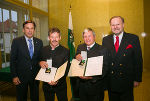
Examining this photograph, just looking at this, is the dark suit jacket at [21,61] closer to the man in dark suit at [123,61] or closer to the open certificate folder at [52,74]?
the open certificate folder at [52,74]

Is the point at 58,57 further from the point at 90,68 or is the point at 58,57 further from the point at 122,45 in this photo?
the point at 122,45

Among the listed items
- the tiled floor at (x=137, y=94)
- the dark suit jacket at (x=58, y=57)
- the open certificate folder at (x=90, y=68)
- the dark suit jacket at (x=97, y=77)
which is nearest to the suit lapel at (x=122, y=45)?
the dark suit jacket at (x=97, y=77)

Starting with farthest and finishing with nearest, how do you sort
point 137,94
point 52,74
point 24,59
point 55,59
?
point 137,94
point 24,59
point 55,59
point 52,74

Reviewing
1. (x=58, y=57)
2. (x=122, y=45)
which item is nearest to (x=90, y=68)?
(x=58, y=57)

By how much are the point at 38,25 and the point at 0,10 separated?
199 centimetres

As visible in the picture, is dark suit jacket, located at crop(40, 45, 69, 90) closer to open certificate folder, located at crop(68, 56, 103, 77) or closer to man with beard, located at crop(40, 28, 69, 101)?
man with beard, located at crop(40, 28, 69, 101)

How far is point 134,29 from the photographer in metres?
5.02

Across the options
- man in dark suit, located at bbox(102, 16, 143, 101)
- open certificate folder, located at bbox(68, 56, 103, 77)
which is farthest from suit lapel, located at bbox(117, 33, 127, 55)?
open certificate folder, located at bbox(68, 56, 103, 77)

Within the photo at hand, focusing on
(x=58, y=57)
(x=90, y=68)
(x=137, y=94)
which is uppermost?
(x=58, y=57)

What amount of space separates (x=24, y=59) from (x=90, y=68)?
3.57 ft

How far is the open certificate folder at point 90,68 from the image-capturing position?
1.50m

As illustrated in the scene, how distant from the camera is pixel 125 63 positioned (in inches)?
69.0

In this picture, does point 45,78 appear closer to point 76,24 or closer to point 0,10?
point 0,10

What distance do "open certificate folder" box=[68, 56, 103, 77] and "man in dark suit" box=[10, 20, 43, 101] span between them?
778 mm
